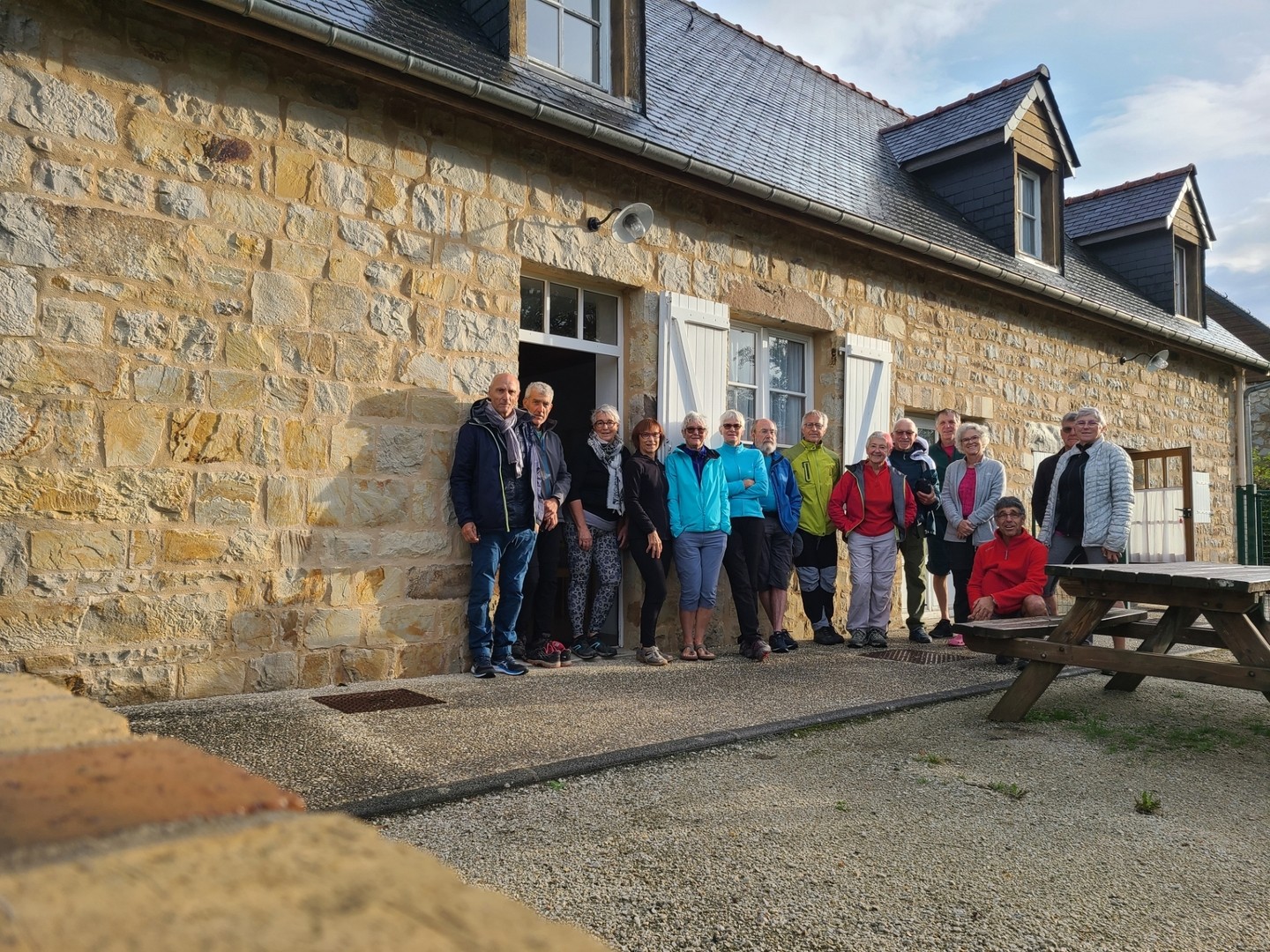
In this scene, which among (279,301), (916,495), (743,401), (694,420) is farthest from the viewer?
(743,401)

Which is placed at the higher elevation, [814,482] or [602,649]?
[814,482]

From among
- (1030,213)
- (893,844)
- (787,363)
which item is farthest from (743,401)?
(1030,213)

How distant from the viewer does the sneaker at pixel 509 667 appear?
5004 millimetres

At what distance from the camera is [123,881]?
499 mm

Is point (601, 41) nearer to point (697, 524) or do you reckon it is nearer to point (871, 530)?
point (697, 524)

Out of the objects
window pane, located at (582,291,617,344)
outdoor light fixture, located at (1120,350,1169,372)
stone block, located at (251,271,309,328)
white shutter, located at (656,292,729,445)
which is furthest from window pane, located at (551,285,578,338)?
outdoor light fixture, located at (1120,350,1169,372)

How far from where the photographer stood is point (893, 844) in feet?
8.43

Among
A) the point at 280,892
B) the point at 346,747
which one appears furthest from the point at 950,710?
the point at 280,892

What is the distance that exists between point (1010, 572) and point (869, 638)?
5.15 feet

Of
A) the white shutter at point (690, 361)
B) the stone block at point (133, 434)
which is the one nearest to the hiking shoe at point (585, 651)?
the white shutter at point (690, 361)

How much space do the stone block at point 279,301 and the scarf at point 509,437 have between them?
107 centimetres

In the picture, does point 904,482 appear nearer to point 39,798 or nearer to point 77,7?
point 77,7

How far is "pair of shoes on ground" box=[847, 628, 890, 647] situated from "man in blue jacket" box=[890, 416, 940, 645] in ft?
1.61

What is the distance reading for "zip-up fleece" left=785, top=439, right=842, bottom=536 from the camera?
22.0ft
